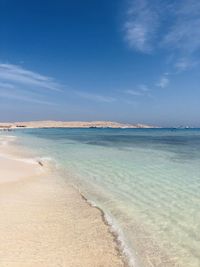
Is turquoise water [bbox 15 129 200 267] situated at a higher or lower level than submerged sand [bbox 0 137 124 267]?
lower

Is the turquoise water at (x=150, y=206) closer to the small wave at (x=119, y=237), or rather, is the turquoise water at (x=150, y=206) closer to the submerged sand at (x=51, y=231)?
the small wave at (x=119, y=237)

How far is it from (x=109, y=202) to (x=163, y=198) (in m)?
1.93

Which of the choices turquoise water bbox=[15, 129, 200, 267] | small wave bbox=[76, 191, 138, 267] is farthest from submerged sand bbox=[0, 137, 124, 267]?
turquoise water bbox=[15, 129, 200, 267]

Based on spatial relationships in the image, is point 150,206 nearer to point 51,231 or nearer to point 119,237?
point 119,237

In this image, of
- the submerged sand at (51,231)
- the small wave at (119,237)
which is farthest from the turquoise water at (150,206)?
the submerged sand at (51,231)

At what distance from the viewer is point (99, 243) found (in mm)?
6184

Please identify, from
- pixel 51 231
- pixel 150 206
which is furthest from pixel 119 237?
pixel 150 206

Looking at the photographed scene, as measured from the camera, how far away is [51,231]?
22.0ft

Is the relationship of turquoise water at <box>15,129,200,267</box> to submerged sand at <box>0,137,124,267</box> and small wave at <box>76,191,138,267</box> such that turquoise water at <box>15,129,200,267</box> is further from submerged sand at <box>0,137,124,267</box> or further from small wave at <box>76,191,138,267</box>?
submerged sand at <box>0,137,124,267</box>

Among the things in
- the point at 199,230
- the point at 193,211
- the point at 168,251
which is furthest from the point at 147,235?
the point at 193,211

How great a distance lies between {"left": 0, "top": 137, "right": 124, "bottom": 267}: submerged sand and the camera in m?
5.36

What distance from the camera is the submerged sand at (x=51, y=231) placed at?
17.6 ft

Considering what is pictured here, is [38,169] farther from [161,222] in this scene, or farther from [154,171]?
[161,222]

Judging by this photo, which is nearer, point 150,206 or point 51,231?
point 51,231
